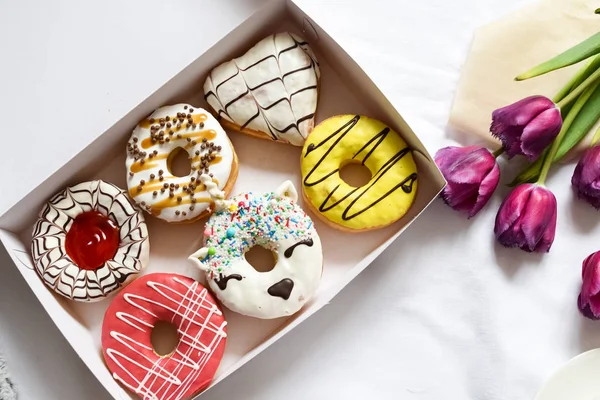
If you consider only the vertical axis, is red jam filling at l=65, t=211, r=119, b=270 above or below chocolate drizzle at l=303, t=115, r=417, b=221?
above

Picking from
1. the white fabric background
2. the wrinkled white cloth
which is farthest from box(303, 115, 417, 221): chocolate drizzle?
the wrinkled white cloth

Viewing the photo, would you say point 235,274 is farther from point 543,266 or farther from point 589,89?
point 589,89

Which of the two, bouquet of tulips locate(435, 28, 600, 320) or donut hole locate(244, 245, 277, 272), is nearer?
bouquet of tulips locate(435, 28, 600, 320)

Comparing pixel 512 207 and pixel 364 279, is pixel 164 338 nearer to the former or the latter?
pixel 364 279

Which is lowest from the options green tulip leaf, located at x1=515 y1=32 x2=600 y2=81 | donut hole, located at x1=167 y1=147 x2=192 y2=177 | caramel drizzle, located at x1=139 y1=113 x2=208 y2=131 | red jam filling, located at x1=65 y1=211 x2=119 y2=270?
green tulip leaf, located at x1=515 y1=32 x2=600 y2=81

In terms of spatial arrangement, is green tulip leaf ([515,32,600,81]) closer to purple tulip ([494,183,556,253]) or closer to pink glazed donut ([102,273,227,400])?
purple tulip ([494,183,556,253])

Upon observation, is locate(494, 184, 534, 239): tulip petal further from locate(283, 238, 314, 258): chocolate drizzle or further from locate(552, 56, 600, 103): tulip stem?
locate(283, 238, 314, 258): chocolate drizzle
